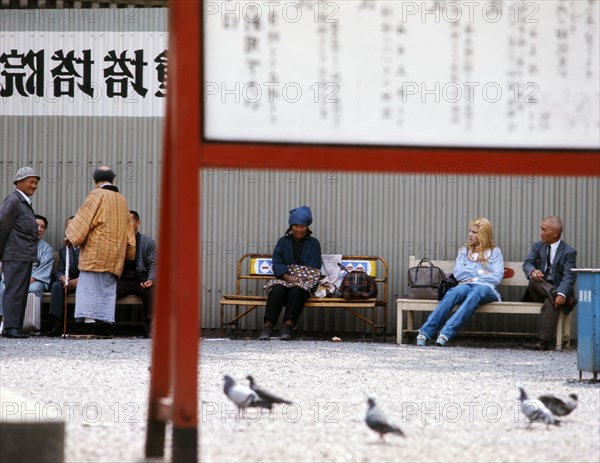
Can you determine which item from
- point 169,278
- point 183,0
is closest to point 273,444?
point 169,278

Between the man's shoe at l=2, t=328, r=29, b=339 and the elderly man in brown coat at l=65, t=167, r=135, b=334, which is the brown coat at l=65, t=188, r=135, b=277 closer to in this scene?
the elderly man in brown coat at l=65, t=167, r=135, b=334

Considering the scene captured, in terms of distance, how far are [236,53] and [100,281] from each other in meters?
8.72

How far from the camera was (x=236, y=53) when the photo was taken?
452 cm

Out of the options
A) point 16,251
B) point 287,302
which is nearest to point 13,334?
point 16,251

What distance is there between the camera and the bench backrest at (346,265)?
45.1 feet

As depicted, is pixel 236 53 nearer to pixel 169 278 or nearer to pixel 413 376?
pixel 169 278

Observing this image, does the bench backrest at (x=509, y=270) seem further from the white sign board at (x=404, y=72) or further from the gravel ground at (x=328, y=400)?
the white sign board at (x=404, y=72)

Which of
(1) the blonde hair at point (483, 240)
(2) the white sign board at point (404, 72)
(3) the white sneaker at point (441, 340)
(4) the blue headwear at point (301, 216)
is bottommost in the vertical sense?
(3) the white sneaker at point (441, 340)

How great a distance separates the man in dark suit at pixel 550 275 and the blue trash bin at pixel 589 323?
11.3 ft

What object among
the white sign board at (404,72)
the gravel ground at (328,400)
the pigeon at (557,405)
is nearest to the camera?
the white sign board at (404,72)

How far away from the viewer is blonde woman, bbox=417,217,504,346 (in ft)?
41.8

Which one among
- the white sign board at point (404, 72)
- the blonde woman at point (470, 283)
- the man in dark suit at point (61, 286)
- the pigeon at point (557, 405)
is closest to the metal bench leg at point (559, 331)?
the blonde woman at point (470, 283)

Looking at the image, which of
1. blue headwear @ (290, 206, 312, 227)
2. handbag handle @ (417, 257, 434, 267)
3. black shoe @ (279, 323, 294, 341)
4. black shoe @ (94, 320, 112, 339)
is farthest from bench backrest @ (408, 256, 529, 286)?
black shoe @ (94, 320, 112, 339)

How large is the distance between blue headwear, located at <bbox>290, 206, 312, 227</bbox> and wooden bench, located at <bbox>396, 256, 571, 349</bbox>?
51.4 inches
